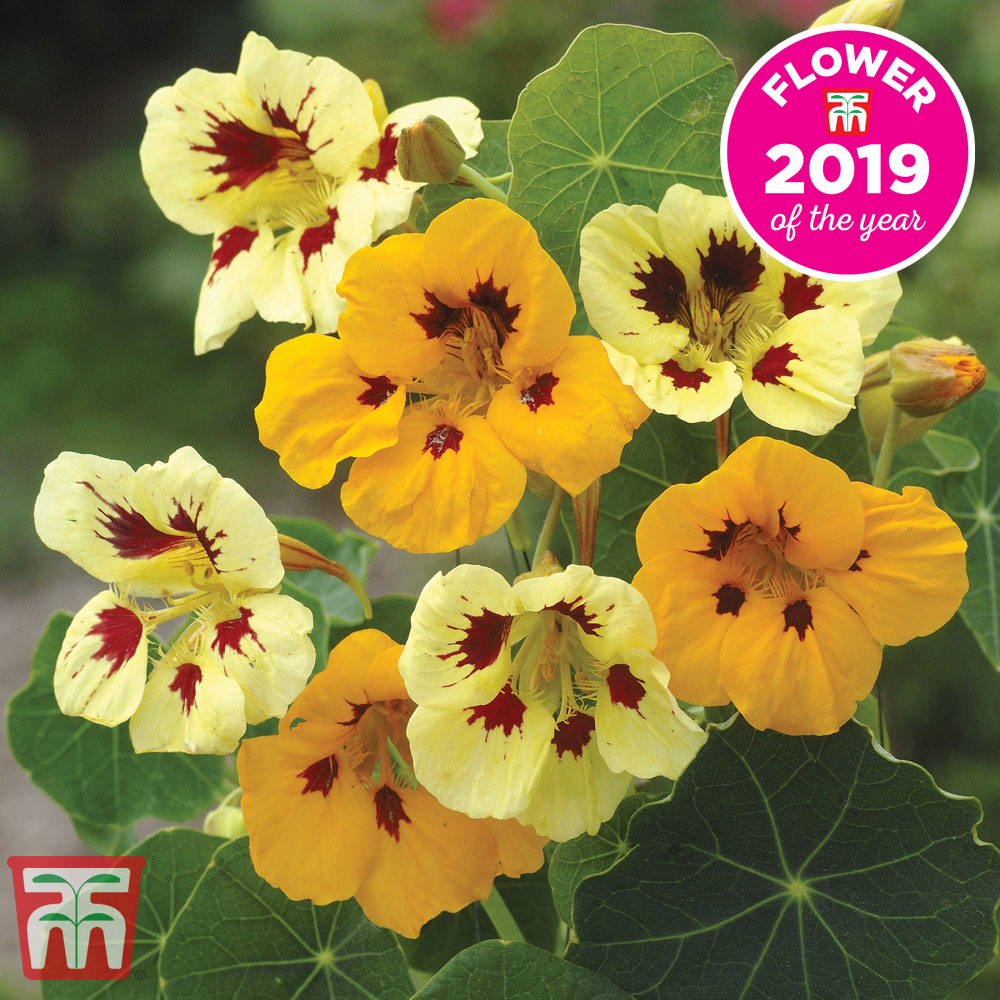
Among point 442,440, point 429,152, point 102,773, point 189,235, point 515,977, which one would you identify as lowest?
point 189,235

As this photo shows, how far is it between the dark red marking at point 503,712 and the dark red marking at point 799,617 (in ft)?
0.38

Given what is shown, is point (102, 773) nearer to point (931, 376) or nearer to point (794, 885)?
point (794, 885)

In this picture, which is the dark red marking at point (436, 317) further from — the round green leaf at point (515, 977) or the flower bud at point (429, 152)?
the round green leaf at point (515, 977)

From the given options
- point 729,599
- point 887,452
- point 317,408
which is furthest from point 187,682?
point 887,452

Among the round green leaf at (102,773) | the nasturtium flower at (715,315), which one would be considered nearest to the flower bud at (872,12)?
the nasturtium flower at (715,315)

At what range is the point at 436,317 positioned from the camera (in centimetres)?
48

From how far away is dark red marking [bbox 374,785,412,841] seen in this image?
51 centimetres

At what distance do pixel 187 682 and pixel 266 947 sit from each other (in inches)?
7.8

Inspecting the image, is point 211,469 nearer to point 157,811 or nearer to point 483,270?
point 483,270

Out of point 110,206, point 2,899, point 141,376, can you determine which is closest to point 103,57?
point 110,206

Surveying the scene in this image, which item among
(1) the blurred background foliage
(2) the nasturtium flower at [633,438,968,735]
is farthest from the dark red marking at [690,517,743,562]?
(1) the blurred background foliage

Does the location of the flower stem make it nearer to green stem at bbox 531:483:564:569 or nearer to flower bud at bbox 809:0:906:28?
green stem at bbox 531:483:564:569

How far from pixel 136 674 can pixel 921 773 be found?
35cm

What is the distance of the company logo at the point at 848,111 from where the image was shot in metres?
0.49
